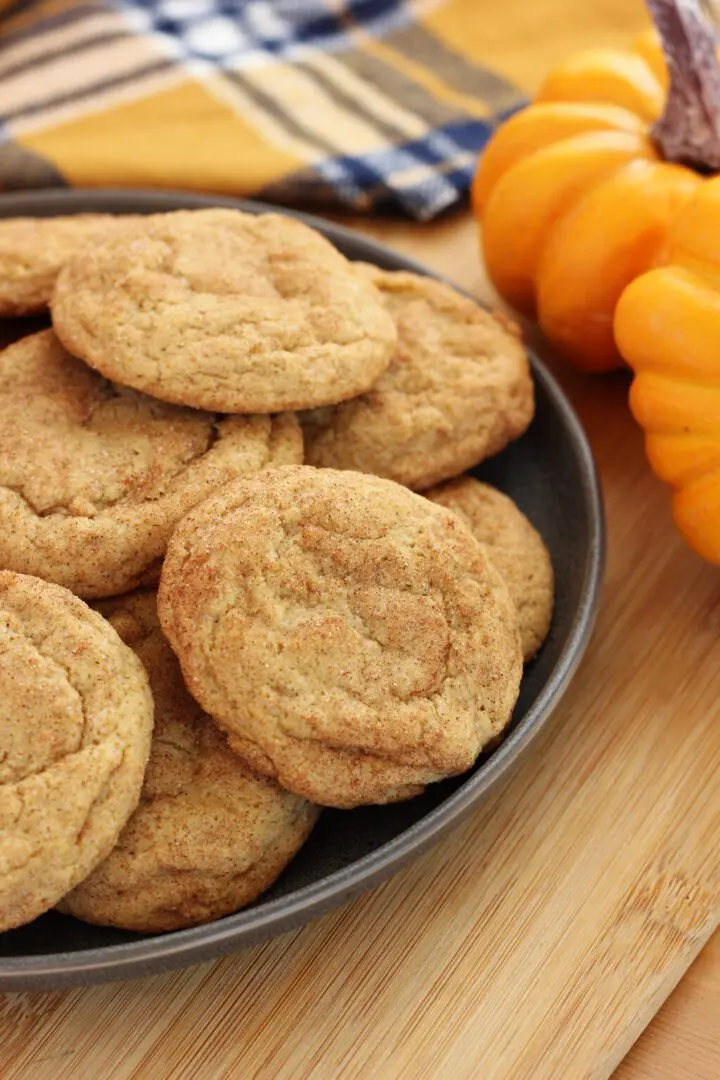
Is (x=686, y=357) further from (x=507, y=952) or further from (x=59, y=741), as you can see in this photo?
(x=59, y=741)

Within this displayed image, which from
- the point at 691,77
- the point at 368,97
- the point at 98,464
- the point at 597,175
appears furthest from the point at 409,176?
the point at 98,464

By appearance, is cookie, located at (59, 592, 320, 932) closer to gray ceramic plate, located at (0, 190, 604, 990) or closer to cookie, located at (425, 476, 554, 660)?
gray ceramic plate, located at (0, 190, 604, 990)

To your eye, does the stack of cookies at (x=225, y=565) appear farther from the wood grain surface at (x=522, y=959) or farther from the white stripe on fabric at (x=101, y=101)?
the white stripe on fabric at (x=101, y=101)

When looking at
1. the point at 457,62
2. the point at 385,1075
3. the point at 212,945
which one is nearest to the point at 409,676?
the point at 212,945

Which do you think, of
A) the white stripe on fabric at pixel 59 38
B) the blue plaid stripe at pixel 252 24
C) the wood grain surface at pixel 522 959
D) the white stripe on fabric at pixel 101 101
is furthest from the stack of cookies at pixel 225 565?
the blue plaid stripe at pixel 252 24

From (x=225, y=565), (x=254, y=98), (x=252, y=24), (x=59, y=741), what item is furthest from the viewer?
(x=252, y=24)

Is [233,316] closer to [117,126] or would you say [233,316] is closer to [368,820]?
[368,820]
